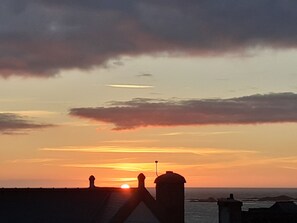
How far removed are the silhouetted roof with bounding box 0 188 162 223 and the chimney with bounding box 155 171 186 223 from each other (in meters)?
1.71

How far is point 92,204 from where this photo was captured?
49656 mm

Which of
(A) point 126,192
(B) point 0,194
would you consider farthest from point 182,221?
(B) point 0,194

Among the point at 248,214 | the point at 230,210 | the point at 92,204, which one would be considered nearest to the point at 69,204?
the point at 92,204

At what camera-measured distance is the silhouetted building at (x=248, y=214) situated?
148ft

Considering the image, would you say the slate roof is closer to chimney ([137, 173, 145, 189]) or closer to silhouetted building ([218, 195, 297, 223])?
chimney ([137, 173, 145, 189])

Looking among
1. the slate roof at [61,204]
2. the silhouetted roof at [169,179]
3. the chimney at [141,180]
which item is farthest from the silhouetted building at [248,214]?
the slate roof at [61,204]

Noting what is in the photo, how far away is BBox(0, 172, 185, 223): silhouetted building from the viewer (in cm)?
4778

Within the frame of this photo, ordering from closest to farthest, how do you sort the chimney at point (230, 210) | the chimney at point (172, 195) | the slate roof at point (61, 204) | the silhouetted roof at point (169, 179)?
the chimney at point (230, 210)
the slate roof at point (61, 204)
the chimney at point (172, 195)
the silhouetted roof at point (169, 179)

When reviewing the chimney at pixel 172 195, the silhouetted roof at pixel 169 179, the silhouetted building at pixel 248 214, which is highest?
the silhouetted roof at pixel 169 179

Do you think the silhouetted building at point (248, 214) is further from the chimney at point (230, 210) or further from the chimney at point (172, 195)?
the chimney at point (172, 195)

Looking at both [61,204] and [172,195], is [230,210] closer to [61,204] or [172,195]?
[172,195]

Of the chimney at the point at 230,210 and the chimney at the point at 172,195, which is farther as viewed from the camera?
the chimney at the point at 172,195

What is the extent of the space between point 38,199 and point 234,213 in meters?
13.3

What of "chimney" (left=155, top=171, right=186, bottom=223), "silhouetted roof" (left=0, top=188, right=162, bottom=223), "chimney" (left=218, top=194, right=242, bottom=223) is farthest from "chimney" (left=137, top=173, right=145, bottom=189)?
"chimney" (left=218, top=194, right=242, bottom=223)
